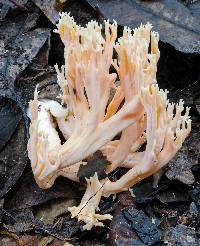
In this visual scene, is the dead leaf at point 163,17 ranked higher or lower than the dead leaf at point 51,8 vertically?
lower

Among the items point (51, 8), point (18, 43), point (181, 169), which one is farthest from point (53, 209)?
point (51, 8)

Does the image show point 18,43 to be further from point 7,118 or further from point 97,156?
point 97,156

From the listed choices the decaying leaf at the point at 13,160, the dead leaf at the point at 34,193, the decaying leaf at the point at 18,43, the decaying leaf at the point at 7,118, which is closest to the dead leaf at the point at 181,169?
the dead leaf at the point at 34,193

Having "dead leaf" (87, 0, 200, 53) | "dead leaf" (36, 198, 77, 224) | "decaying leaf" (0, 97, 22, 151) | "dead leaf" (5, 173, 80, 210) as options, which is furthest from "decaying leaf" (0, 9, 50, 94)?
"dead leaf" (36, 198, 77, 224)

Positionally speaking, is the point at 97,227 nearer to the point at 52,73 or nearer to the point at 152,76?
the point at 152,76

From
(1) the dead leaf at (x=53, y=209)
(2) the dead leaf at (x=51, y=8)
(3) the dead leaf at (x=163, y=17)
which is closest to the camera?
(1) the dead leaf at (x=53, y=209)

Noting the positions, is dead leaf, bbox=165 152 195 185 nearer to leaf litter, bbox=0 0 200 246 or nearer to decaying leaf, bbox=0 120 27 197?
leaf litter, bbox=0 0 200 246

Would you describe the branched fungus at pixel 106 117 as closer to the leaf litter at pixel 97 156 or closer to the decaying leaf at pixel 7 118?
the leaf litter at pixel 97 156
